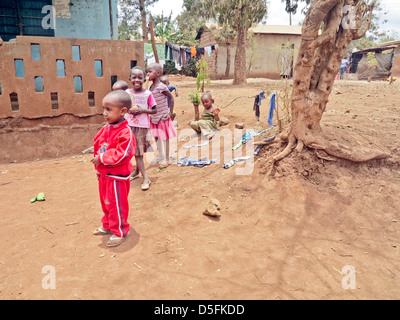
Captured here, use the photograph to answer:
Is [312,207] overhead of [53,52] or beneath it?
beneath

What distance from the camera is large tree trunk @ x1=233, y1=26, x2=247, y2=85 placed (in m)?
12.3

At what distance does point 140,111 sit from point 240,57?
1038 cm

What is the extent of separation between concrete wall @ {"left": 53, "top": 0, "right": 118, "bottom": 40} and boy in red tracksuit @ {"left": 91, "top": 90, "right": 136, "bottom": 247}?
7295 millimetres

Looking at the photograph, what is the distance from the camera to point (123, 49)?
5.65 m

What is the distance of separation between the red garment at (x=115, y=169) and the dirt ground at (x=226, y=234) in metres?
0.24

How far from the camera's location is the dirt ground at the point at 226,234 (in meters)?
2.02

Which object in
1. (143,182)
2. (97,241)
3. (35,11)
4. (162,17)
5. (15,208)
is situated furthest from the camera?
(162,17)

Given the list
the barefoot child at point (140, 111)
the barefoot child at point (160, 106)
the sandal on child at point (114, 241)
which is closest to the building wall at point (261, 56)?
the barefoot child at point (160, 106)

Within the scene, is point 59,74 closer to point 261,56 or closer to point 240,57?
point 240,57

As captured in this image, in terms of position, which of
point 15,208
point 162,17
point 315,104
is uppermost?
point 162,17

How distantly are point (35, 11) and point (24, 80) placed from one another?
173 inches

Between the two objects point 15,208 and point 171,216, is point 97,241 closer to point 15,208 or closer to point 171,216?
point 171,216

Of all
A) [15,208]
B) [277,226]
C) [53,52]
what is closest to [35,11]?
[53,52]

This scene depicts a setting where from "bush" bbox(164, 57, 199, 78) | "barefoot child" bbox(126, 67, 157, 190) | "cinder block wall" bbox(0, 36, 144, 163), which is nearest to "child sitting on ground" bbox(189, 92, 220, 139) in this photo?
"cinder block wall" bbox(0, 36, 144, 163)
